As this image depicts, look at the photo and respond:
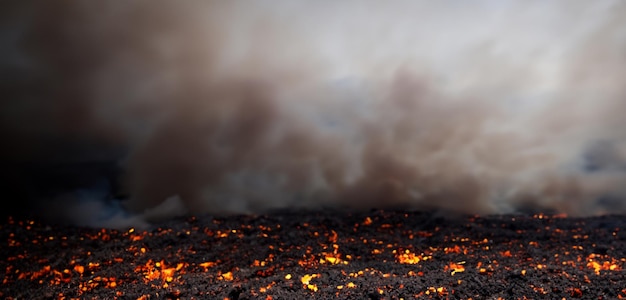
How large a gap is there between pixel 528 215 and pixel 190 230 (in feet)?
67.1

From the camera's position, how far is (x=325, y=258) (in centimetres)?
1911

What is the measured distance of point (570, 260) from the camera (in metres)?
19.1

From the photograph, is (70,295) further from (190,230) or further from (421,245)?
(421,245)

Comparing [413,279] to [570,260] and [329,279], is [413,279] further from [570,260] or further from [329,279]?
[570,260]

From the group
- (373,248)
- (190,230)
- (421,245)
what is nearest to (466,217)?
(421,245)

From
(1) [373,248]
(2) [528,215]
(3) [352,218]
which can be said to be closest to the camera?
(1) [373,248]

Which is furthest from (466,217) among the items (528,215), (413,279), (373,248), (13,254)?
(13,254)

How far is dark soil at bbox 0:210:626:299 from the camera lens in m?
13.9

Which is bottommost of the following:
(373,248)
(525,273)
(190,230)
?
(525,273)

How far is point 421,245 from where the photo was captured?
21.7 meters

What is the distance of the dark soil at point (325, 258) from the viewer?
45.7 feet

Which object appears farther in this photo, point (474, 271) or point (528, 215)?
point (528, 215)

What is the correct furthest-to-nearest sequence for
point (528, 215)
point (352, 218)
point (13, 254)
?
point (528, 215) < point (352, 218) < point (13, 254)

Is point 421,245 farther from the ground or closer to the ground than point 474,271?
farther from the ground
